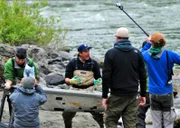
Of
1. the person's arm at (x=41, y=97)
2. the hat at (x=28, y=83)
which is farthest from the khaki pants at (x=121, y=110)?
the hat at (x=28, y=83)

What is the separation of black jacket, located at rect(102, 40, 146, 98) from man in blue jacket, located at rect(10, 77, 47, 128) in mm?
986

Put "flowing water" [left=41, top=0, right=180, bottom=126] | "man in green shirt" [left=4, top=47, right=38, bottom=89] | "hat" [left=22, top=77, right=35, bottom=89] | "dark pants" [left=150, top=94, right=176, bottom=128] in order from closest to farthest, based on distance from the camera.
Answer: "hat" [left=22, top=77, right=35, bottom=89] → "dark pants" [left=150, top=94, right=176, bottom=128] → "man in green shirt" [left=4, top=47, right=38, bottom=89] → "flowing water" [left=41, top=0, right=180, bottom=126]

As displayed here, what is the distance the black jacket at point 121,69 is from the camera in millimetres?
6520

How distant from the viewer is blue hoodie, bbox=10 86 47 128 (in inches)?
269

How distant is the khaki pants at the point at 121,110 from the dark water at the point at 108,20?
14059 millimetres

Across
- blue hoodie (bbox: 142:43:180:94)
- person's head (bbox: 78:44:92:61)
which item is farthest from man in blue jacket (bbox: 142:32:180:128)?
person's head (bbox: 78:44:92:61)

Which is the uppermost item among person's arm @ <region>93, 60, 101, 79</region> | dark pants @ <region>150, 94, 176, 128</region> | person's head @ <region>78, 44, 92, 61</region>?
person's head @ <region>78, 44, 92, 61</region>

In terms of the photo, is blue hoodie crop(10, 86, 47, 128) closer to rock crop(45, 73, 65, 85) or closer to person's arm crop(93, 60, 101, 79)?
person's arm crop(93, 60, 101, 79)

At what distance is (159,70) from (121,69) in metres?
0.59

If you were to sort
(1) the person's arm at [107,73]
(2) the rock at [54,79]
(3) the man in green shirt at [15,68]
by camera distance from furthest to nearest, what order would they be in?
(2) the rock at [54,79] < (3) the man in green shirt at [15,68] < (1) the person's arm at [107,73]

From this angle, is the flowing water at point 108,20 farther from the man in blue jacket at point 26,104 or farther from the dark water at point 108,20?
the man in blue jacket at point 26,104

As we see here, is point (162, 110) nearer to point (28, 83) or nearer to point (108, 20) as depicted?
point (28, 83)

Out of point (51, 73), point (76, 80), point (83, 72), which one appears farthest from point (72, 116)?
point (51, 73)

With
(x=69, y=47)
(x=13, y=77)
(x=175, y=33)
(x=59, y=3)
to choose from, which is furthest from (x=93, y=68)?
(x=59, y=3)
